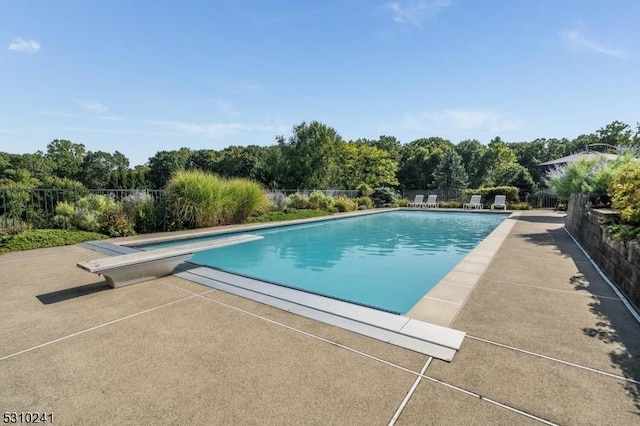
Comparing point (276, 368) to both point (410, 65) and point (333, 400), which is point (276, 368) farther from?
point (410, 65)

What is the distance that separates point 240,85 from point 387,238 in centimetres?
1062

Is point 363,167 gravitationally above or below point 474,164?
below

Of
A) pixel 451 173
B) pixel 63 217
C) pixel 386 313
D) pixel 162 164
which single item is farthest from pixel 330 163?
pixel 162 164

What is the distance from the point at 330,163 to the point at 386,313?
22.8 m

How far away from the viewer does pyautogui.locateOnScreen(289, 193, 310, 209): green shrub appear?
1539 cm

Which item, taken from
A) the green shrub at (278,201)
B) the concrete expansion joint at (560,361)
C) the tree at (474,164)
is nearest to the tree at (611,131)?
the tree at (474,164)

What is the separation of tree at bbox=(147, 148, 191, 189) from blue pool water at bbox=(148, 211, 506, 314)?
44855mm

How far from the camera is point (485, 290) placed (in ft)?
12.1

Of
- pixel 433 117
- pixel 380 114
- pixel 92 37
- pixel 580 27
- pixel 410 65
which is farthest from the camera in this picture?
pixel 380 114

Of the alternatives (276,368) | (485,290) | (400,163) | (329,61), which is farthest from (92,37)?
(400,163)

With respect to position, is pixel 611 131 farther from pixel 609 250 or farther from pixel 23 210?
pixel 23 210

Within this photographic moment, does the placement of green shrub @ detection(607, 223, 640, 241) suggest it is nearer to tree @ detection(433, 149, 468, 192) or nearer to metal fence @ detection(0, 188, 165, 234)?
metal fence @ detection(0, 188, 165, 234)

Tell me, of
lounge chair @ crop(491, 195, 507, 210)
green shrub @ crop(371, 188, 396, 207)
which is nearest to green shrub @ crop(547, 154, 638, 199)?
lounge chair @ crop(491, 195, 507, 210)

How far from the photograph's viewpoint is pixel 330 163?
2528 cm
